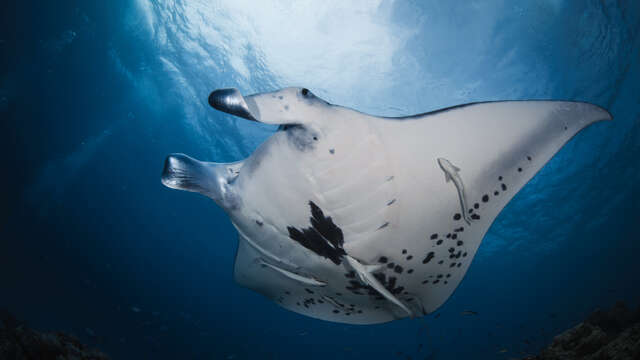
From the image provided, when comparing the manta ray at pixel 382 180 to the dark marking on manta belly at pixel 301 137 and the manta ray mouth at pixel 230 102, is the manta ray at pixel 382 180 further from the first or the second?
the manta ray mouth at pixel 230 102

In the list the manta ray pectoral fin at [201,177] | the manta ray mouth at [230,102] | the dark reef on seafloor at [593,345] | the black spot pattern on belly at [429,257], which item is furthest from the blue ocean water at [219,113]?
the manta ray mouth at [230,102]

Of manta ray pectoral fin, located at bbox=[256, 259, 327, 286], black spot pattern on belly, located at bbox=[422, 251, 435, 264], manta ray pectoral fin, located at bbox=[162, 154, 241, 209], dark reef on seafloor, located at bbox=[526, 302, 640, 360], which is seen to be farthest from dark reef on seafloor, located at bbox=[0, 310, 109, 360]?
dark reef on seafloor, located at bbox=[526, 302, 640, 360]

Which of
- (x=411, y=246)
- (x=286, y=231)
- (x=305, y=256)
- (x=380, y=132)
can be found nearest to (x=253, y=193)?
(x=286, y=231)

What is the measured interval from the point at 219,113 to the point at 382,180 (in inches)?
429

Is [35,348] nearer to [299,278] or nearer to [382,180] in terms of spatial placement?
[299,278]

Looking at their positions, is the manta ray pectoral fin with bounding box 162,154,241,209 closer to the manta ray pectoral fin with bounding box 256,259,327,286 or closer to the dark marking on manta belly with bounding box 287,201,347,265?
the dark marking on manta belly with bounding box 287,201,347,265

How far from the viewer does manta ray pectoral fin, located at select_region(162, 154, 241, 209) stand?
206 cm

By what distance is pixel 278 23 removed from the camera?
7.96 metres

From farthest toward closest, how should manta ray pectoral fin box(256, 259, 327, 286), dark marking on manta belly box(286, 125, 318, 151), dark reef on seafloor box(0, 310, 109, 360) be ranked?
dark reef on seafloor box(0, 310, 109, 360) < manta ray pectoral fin box(256, 259, 327, 286) < dark marking on manta belly box(286, 125, 318, 151)

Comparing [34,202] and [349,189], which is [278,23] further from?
[34,202]

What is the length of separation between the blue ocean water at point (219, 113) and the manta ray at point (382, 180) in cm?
624

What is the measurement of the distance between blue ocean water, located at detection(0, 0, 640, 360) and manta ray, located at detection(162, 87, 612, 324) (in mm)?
6238

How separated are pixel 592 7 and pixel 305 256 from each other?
9.48 meters

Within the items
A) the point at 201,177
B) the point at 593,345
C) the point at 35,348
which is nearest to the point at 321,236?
the point at 201,177
